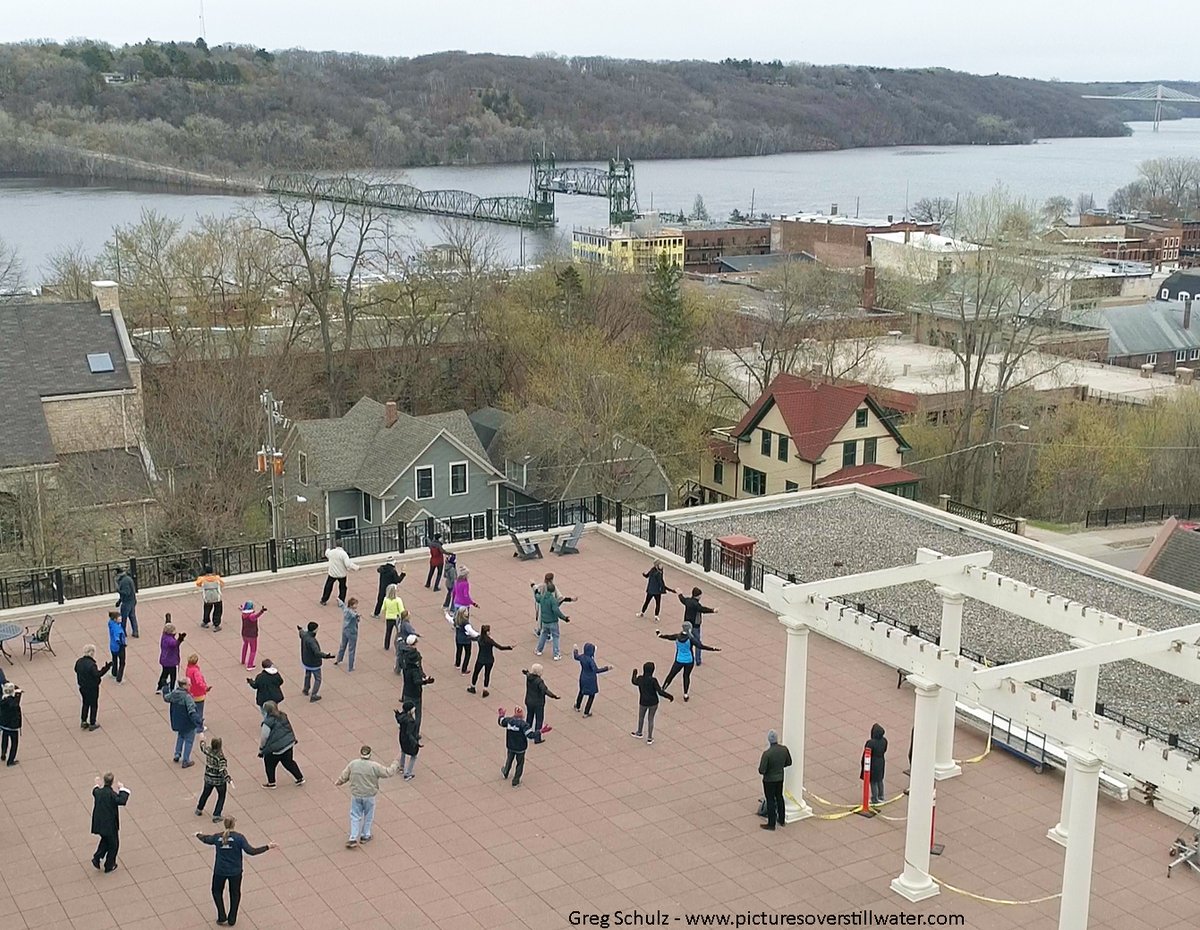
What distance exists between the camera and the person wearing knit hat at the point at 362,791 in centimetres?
1501

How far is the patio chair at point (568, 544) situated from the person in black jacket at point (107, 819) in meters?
12.7

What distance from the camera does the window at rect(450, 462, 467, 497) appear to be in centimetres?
4697

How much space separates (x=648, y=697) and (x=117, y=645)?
7928mm

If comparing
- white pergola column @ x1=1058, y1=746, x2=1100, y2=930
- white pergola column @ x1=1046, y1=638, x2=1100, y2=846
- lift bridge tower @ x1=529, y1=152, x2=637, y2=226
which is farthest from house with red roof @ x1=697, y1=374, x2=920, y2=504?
lift bridge tower @ x1=529, y1=152, x2=637, y2=226

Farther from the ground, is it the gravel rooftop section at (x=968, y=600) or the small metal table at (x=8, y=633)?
the small metal table at (x=8, y=633)

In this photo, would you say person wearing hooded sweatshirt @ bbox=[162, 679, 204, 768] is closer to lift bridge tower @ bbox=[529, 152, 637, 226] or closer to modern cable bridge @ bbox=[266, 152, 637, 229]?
modern cable bridge @ bbox=[266, 152, 637, 229]

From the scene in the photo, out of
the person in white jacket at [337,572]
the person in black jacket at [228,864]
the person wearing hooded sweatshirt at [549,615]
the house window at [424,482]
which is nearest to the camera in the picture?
the person in black jacket at [228,864]

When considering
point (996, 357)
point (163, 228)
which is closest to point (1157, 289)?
point (996, 357)

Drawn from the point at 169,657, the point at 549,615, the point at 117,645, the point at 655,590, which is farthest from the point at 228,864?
the point at 655,590

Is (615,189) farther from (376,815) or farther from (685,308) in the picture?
(376,815)

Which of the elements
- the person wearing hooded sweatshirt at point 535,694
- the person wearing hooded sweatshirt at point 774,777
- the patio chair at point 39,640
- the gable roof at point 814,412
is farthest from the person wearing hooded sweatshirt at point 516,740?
the gable roof at point 814,412

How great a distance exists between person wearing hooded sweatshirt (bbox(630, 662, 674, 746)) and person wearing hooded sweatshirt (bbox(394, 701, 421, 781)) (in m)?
2.99

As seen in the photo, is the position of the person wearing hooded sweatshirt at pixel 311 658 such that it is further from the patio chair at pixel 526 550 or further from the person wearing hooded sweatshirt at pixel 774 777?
the patio chair at pixel 526 550

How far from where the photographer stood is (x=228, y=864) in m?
13.4
